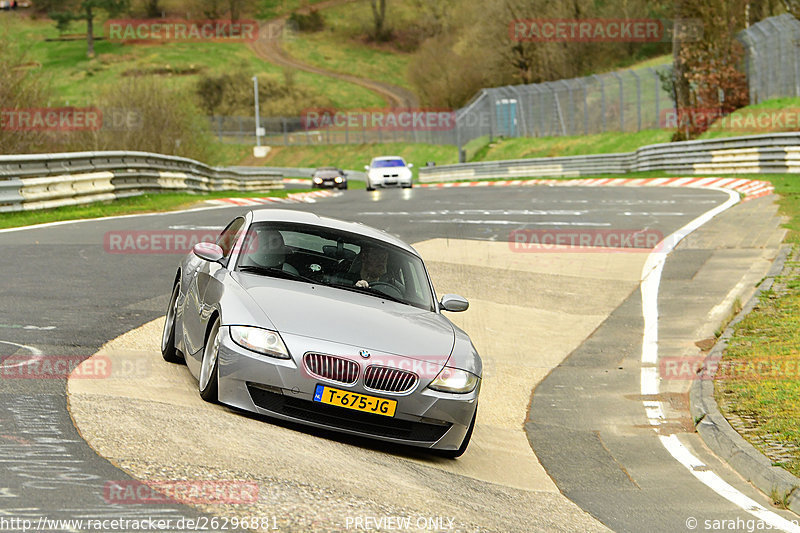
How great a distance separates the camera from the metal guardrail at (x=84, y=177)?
2130 centimetres

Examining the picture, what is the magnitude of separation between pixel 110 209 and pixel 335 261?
17070 mm

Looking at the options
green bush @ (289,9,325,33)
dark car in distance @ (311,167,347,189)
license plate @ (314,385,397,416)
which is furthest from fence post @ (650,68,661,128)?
green bush @ (289,9,325,33)

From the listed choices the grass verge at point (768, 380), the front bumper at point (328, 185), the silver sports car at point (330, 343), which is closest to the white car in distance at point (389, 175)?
the front bumper at point (328, 185)

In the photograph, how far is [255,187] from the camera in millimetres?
45500

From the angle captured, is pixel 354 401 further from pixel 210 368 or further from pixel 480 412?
pixel 480 412

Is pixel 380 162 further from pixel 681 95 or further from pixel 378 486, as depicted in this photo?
pixel 378 486

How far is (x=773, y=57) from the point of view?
41.3m

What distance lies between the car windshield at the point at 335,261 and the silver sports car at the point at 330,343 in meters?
0.01

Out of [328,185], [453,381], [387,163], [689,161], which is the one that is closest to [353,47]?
[328,185]

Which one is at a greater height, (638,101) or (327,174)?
(638,101)

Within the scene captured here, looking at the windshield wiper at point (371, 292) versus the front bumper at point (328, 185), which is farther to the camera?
the front bumper at point (328, 185)

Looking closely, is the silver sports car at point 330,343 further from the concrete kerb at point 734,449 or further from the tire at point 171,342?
the concrete kerb at point 734,449

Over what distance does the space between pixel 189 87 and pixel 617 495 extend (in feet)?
370

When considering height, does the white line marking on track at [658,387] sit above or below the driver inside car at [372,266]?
below
